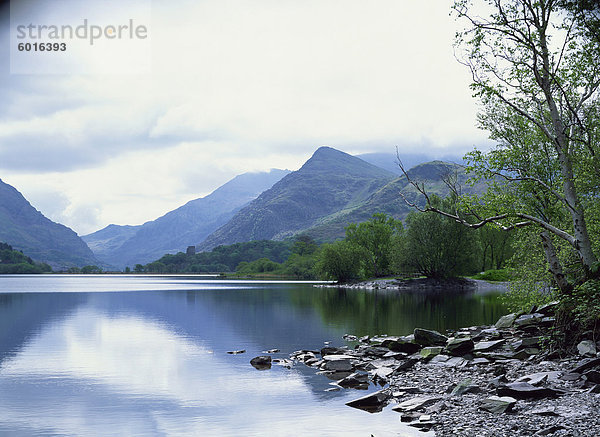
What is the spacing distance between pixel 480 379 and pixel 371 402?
572 centimetres

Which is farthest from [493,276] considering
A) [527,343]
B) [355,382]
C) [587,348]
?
[587,348]

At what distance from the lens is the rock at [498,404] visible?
61.7ft

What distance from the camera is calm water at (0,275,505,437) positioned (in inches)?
812

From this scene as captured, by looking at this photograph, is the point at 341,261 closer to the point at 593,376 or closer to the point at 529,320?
the point at 529,320

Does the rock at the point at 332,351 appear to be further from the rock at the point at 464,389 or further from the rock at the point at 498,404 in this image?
the rock at the point at 498,404

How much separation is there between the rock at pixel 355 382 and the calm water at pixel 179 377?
3.13ft

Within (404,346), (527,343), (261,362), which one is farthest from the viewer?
(404,346)

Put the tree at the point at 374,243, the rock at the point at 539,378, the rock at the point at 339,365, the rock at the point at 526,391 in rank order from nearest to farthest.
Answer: the rock at the point at 526,391 < the rock at the point at 539,378 < the rock at the point at 339,365 < the tree at the point at 374,243

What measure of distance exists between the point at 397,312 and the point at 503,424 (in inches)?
1902

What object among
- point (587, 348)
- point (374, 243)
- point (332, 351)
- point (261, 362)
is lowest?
point (261, 362)

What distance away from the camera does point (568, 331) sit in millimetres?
25078

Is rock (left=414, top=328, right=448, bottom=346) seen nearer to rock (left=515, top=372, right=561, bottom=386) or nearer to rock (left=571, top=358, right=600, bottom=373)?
rock (left=515, top=372, right=561, bottom=386)

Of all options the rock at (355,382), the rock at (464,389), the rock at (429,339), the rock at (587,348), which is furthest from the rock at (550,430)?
the rock at (429,339)

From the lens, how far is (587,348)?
2303cm
